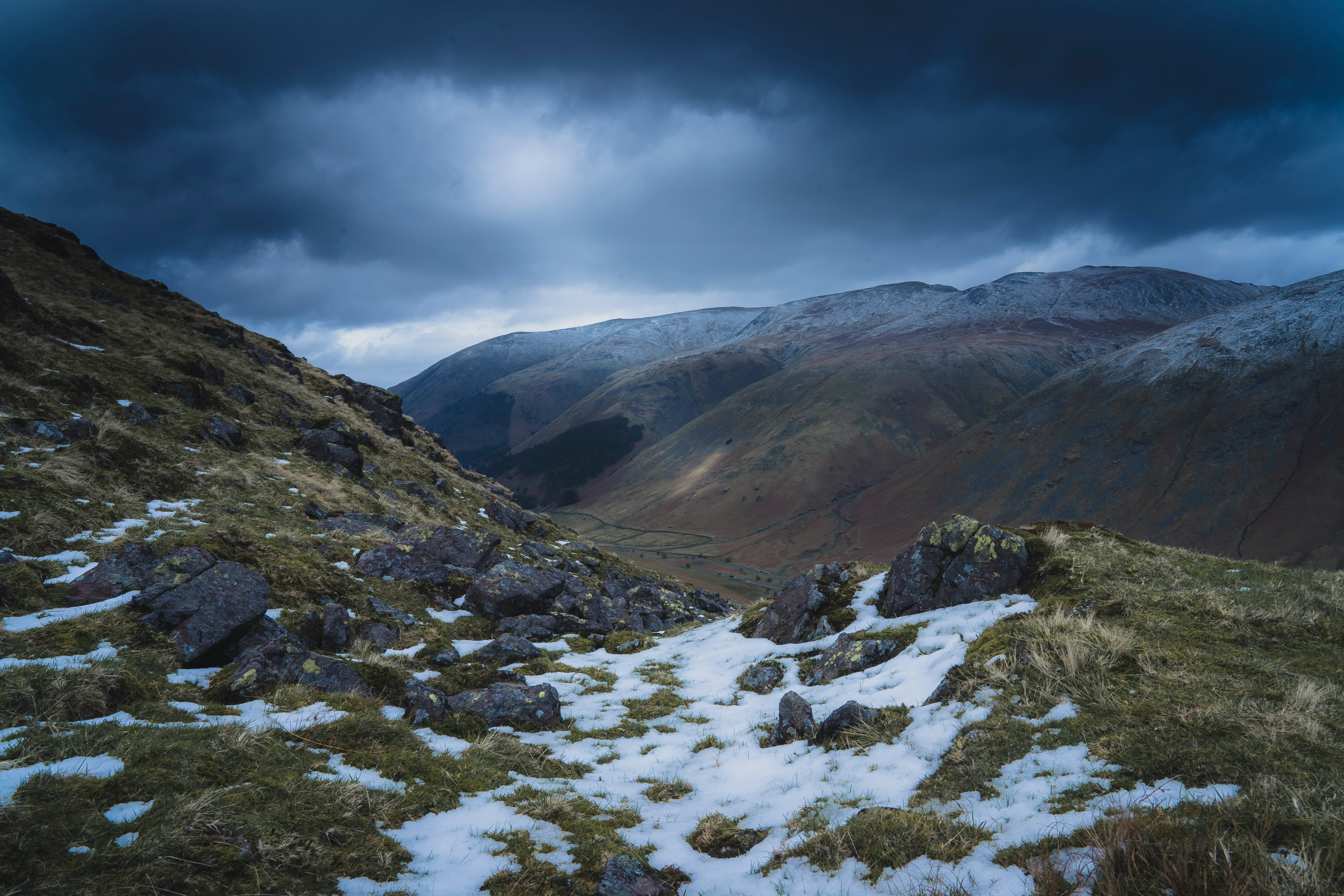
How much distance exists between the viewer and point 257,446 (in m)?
27.4

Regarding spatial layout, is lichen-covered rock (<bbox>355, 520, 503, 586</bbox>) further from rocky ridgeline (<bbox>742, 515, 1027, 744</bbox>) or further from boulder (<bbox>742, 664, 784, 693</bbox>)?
rocky ridgeline (<bbox>742, 515, 1027, 744</bbox>)

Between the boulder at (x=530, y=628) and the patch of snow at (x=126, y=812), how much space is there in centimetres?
1175

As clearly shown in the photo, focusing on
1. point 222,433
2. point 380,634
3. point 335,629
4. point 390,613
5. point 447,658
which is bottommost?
point 447,658

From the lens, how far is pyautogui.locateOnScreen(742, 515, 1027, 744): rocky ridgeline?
1170cm

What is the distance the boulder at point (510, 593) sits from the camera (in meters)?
18.2

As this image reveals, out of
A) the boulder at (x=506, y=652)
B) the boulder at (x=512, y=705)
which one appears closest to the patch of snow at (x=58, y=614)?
the boulder at (x=512, y=705)

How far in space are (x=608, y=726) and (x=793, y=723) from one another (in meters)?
3.96

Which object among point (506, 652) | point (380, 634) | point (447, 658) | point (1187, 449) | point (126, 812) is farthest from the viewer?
point (1187, 449)

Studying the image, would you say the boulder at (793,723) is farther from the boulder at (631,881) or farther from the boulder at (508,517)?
the boulder at (508,517)

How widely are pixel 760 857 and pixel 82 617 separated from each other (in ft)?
39.8

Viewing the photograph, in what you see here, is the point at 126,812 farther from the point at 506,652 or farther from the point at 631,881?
the point at 506,652

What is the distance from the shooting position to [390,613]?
615 inches

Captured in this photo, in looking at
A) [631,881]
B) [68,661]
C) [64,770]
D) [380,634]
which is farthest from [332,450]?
[631,881]

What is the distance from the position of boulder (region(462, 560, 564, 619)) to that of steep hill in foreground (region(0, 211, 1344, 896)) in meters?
0.14
